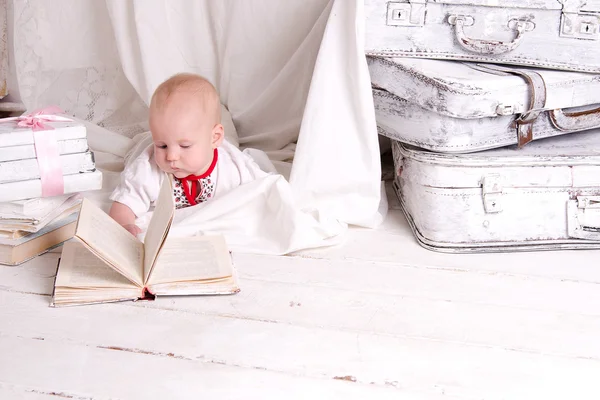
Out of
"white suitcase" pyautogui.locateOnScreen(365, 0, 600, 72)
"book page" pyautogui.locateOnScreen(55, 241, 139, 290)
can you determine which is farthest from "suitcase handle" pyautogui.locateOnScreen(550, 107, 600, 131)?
"book page" pyautogui.locateOnScreen(55, 241, 139, 290)

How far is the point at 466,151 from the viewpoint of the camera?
1806mm

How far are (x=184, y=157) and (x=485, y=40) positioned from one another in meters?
0.82

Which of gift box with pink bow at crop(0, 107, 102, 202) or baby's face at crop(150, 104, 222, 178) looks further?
baby's face at crop(150, 104, 222, 178)

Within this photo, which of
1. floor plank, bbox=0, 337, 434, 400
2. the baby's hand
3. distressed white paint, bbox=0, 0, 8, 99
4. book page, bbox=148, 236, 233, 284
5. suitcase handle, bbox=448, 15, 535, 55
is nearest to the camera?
floor plank, bbox=0, 337, 434, 400

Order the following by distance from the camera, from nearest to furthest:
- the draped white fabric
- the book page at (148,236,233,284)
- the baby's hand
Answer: the book page at (148,236,233,284) → the baby's hand → the draped white fabric

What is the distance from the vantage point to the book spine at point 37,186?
1653 millimetres

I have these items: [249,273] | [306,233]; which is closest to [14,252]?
[249,273]

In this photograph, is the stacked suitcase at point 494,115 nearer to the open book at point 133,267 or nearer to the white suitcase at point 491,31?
the white suitcase at point 491,31

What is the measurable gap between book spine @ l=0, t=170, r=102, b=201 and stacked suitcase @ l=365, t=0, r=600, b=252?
77cm

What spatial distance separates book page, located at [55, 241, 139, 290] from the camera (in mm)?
1502

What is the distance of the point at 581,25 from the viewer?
6.06ft

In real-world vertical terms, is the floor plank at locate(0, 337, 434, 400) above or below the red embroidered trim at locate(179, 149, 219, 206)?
below

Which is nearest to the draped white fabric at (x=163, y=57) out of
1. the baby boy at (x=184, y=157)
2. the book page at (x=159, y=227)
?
the baby boy at (x=184, y=157)

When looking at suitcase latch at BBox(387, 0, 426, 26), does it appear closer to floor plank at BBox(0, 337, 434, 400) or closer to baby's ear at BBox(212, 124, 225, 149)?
baby's ear at BBox(212, 124, 225, 149)
